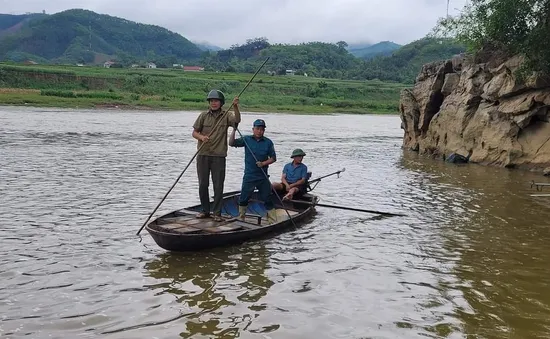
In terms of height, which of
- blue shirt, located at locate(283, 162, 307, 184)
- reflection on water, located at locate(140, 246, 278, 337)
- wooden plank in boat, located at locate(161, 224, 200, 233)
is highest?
blue shirt, located at locate(283, 162, 307, 184)

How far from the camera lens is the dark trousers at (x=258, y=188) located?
1120 centimetres

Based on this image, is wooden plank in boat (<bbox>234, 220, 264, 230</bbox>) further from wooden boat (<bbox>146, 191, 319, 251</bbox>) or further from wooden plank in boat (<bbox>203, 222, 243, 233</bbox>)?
wooden plank in boat (<bbox>203, 222, 243, 233</bbox>)

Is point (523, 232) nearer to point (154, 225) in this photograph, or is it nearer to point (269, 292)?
point (269, 292)

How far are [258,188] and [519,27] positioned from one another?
14.7 m

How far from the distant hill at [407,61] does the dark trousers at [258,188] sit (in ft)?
350

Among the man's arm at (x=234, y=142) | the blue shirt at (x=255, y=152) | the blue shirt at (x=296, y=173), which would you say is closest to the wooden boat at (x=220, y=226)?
the blue shirt at (x=296, y=173)

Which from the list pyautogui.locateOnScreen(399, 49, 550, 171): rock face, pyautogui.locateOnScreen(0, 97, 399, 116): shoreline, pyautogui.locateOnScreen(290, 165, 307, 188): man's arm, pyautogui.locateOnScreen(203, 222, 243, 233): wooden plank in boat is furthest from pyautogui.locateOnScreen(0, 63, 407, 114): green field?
pyautogui.locateOnScreen(203, 222, 243, 233): wooden plank in boat

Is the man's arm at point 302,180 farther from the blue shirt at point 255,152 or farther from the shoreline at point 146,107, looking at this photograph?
the shoreline at point 146,107

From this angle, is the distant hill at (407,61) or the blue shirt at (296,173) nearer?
the blue shirt at (296,173)

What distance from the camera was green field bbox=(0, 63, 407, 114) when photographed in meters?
62.0

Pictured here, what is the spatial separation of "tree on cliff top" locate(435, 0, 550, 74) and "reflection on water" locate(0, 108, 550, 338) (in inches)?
202

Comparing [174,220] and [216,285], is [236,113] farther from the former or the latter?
[216,285]

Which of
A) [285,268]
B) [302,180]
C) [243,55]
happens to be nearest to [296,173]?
[302,180]

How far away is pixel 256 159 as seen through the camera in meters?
10.9
